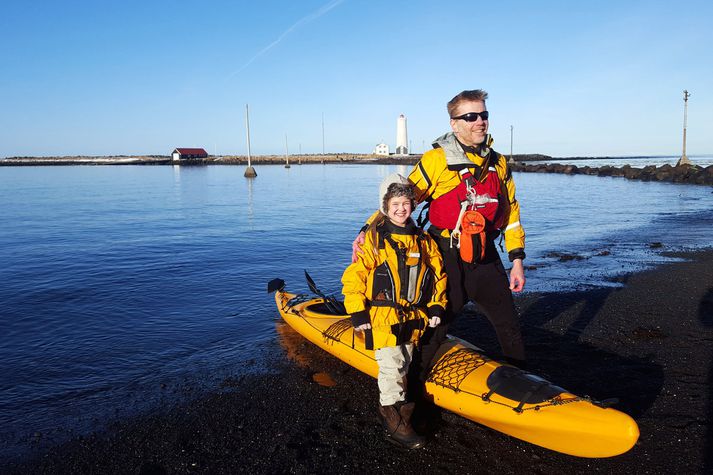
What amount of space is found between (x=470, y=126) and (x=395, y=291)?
4.63 feet

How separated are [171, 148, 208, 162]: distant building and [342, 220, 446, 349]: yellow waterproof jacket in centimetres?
11552

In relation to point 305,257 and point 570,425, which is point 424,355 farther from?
point 305,257

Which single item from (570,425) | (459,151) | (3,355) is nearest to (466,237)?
(459,151)

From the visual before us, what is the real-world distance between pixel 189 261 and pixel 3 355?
20.5ft

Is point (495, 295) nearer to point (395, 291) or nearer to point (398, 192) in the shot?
point (395, 291)

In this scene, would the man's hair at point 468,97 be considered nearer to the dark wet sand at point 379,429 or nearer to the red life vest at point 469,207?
the red life vest at point 469,207

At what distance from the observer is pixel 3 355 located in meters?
6.52

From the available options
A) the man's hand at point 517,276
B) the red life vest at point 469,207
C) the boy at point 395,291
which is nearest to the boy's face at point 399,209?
the boy at point 395,291

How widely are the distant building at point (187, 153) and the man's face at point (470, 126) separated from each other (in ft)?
379

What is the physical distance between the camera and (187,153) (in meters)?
113

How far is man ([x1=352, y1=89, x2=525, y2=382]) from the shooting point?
362 centimetres

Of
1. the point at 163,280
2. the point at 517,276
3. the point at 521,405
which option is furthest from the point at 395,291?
the point at 163,280

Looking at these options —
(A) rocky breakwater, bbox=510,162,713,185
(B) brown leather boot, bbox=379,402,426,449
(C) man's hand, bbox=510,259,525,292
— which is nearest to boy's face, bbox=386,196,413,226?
(C) man's hand, bbox=510,259,525,292

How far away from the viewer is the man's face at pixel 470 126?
3.55m
